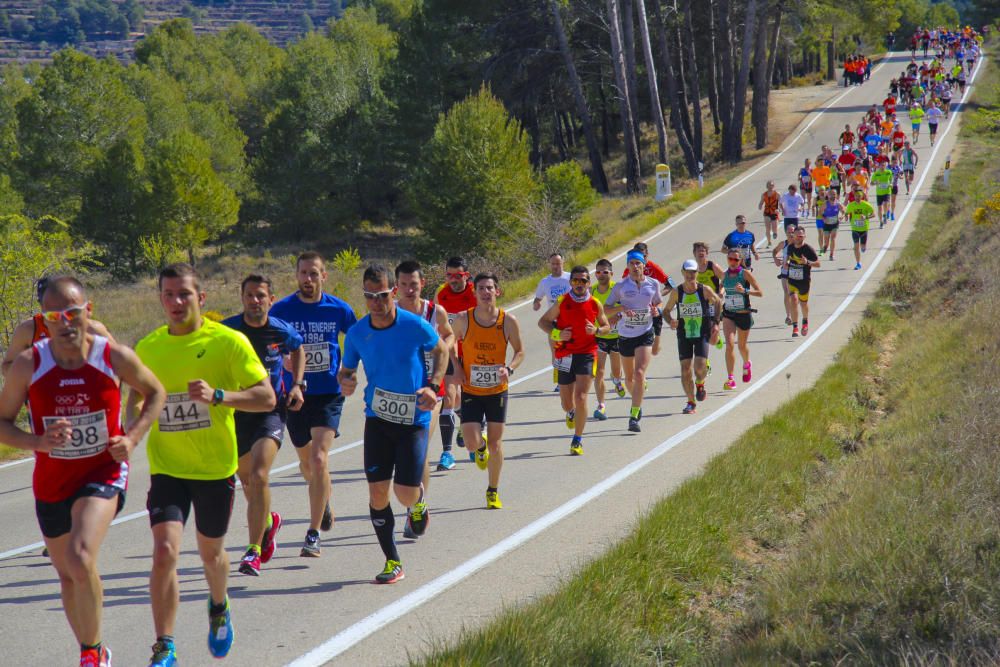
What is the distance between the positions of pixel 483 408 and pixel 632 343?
4120 millimetres

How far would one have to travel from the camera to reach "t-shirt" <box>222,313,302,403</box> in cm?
774

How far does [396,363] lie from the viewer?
24.5 feet

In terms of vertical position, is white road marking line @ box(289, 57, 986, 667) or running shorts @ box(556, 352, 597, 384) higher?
running shorts @ box(556, 352, 597, 384)

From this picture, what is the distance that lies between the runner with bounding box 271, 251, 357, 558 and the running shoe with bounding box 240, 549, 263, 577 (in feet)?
2.37

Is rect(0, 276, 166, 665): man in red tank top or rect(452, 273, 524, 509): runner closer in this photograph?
rect(0, 276, 166, 665): man in red tank top

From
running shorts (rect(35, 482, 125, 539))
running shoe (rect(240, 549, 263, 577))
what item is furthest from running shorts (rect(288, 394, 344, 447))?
running shorts (rect(35, 482, 125, 539))

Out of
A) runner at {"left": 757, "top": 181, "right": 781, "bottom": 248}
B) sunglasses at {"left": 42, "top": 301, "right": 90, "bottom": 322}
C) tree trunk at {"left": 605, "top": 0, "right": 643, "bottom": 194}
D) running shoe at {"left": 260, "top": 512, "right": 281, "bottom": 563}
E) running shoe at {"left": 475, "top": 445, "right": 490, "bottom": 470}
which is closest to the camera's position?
sunglasses at {"left": 42, "top": 301, "right": 90, "bottom": 322}

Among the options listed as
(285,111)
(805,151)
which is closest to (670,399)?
(805,151)

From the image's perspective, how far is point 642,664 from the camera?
19.4 feet

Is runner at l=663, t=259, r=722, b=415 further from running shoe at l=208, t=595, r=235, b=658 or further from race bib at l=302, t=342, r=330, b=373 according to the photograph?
running shoe at l=208, t=595, r=235, b=658

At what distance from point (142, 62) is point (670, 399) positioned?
10008cm

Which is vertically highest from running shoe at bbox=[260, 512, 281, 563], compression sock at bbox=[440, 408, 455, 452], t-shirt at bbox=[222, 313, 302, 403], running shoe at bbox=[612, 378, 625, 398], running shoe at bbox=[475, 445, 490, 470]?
t-shirt at bbox=[222, 313, 302, 403]

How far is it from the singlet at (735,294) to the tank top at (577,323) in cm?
463

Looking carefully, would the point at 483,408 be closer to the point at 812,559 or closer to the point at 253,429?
the point at 253,429
